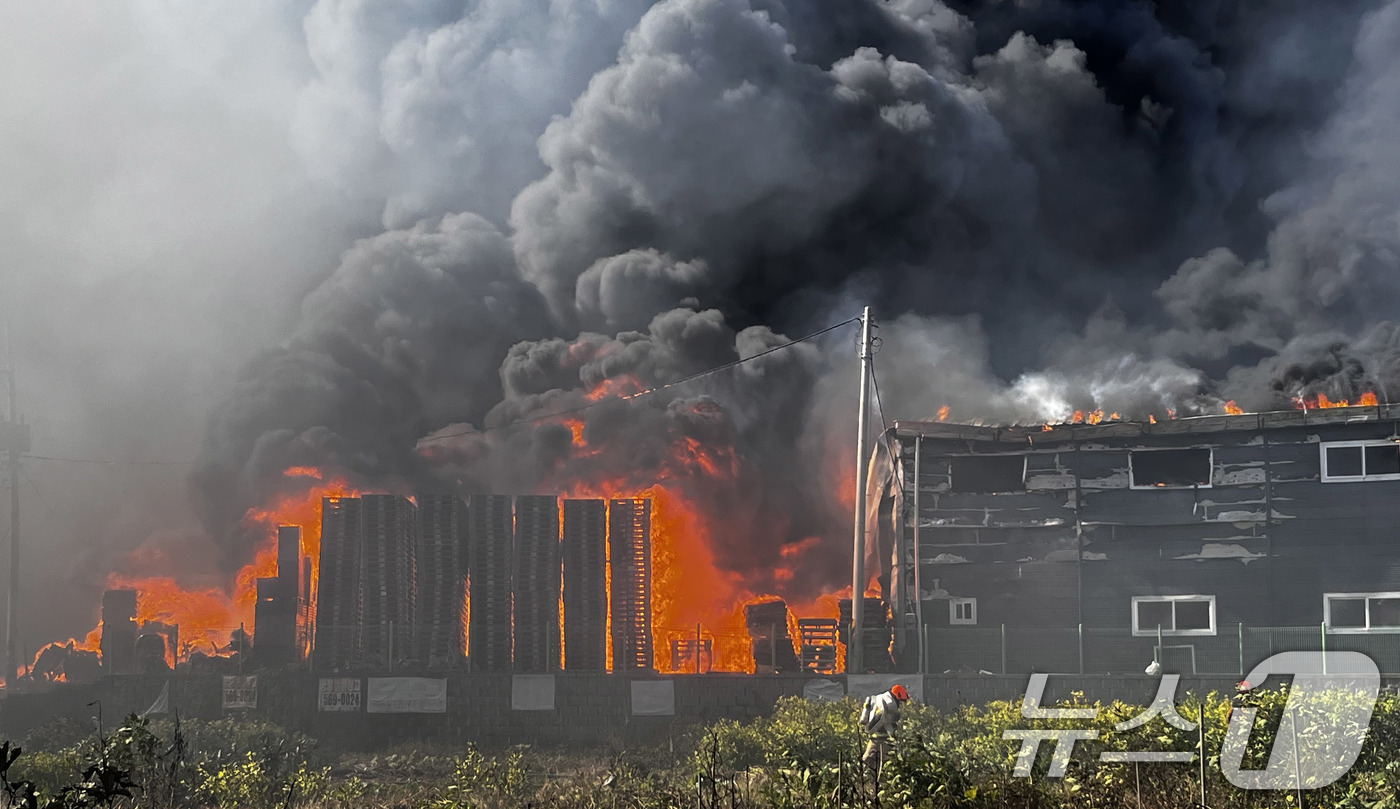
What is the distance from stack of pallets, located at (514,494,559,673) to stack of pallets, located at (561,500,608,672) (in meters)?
0.29

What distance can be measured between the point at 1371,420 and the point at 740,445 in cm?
2412

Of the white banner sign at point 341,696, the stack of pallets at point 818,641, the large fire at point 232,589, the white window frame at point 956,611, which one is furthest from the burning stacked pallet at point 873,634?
the large fire at point 232,589

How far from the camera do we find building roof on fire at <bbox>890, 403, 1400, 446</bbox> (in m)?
29.4

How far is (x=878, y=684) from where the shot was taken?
26.9 metres

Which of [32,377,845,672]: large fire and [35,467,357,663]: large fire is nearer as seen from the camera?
[32,377,845,672]: large fire

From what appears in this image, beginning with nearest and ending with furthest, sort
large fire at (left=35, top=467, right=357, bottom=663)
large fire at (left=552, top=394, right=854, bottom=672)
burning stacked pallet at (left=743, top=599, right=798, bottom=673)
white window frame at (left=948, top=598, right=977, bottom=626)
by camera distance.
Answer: burning stacked pallet at (left=743, top=599, right=798, bottom=673) → white window frame at (left=948, top=598, right=977, bottom=626) → large fire at (left=552, top=394, right=854, bottom=672) → large fire at (left=35, top=467, right=357, bottom=663)

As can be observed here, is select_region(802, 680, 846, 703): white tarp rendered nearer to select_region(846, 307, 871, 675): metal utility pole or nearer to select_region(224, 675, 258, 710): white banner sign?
select_region(846, 307, 871, 675): metal utility pole

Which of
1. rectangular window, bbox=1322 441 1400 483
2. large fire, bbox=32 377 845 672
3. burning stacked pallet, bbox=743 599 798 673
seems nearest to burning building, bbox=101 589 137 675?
large fire, bbox=32 377 845 672

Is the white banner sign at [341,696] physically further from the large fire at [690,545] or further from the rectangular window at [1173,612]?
the rectangular window at [1173,612]

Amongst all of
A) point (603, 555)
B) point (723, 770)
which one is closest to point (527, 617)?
point (603, 555)

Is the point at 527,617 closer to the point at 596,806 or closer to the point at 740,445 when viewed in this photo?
the point at 596,806

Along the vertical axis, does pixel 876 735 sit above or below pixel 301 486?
below

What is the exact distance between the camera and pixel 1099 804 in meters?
12.7

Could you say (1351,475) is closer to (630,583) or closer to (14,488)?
(630,583)
